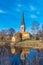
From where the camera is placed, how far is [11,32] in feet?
338

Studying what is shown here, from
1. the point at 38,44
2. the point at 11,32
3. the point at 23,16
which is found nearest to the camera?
the point at 38,44

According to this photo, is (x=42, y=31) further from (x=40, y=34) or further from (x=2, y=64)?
(x=2, y=64)

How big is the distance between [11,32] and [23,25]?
17313mm

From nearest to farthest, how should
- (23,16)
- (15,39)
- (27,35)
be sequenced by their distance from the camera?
(15,39)
(27,35)
(23,16)

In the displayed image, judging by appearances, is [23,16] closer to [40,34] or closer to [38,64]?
[40,34]

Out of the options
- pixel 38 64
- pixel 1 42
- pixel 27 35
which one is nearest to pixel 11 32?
pixel 27 35

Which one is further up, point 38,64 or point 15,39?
point 15,39

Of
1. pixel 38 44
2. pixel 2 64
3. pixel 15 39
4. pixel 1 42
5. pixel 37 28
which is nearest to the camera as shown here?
pixel 2 64

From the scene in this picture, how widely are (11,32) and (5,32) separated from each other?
18.7 feet

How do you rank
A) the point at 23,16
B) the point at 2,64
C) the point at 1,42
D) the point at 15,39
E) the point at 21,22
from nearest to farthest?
1. the point at 2,64
2. the point at 1,42
3. the point at 15,39
4. the point at 23,16
5. the point at 21,22

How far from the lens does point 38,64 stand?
22859 mm

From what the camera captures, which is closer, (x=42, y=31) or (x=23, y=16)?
(x=42, y=31)

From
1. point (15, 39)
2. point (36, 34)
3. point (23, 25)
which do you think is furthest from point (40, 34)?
point (23, 25)

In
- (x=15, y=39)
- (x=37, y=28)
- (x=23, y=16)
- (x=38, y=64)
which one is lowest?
(x=38, y=64)
